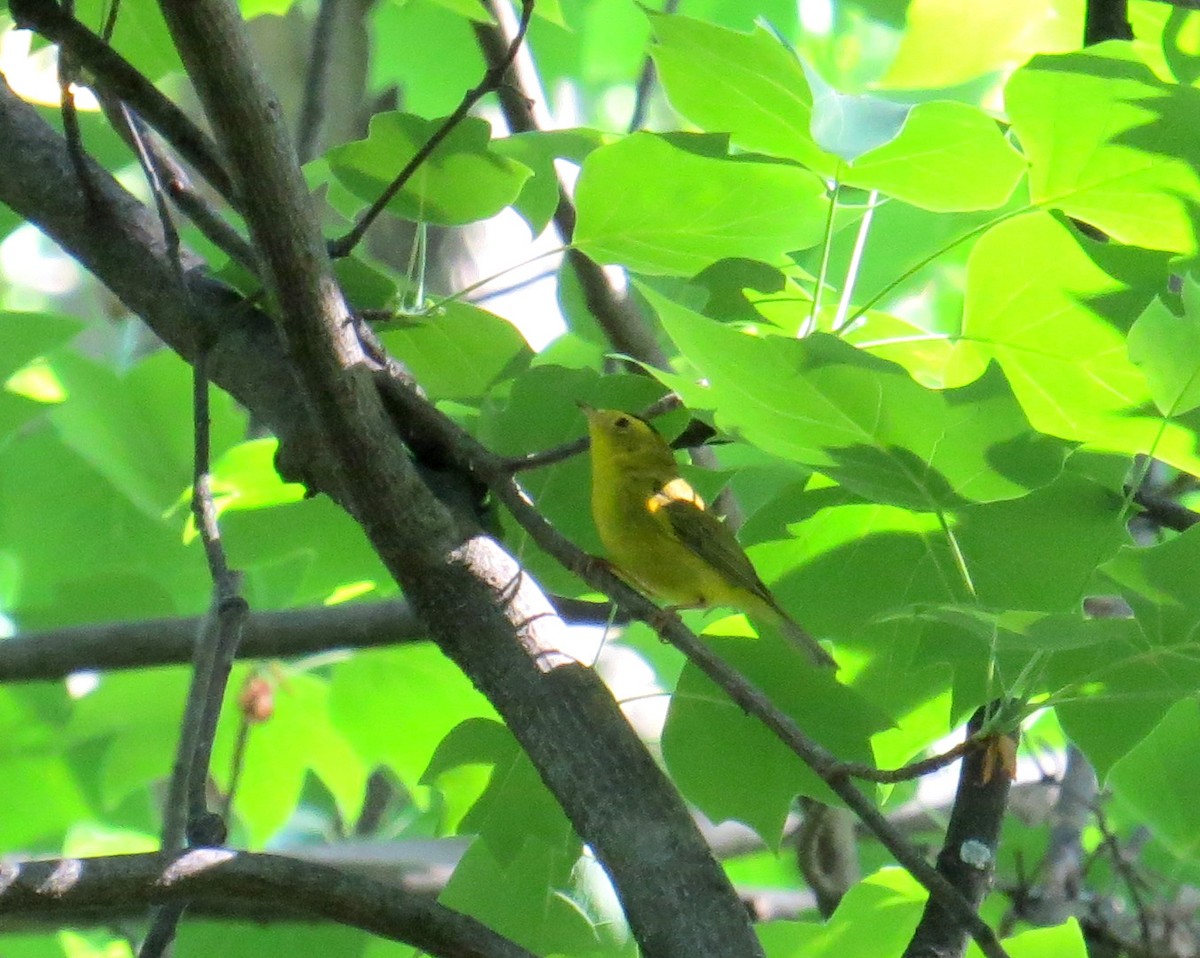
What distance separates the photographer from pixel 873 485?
1276 millimetres

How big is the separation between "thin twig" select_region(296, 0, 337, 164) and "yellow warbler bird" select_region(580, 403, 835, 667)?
4.67ft

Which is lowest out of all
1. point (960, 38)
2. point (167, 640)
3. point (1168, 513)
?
point (1168, 513)

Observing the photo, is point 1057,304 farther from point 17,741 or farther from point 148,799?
point 148,799

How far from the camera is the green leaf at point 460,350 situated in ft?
5.40

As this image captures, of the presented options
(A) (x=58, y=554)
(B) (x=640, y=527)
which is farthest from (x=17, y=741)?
(B) (x=640, y=527)


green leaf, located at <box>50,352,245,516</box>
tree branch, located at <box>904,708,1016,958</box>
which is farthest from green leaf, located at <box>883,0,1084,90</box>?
green leaf, located at <box>50,352,245,516</box>

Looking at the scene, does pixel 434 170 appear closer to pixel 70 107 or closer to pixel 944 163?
pixel 70 107

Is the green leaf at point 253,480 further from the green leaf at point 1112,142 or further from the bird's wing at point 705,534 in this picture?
the green leaf at point 1112,142

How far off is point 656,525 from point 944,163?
116 centimetres

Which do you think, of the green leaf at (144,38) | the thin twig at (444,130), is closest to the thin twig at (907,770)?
the thin twig at (444,130)

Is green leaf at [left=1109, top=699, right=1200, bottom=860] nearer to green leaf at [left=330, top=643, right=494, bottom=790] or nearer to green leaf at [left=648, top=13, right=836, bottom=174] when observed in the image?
green leaf at [left=648, top=13, right=836, bottom=174]

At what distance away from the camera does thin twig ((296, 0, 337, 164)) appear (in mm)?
3336

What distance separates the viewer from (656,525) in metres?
2.49

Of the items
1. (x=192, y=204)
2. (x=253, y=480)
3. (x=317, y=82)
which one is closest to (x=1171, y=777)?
(x=253, y=480)
